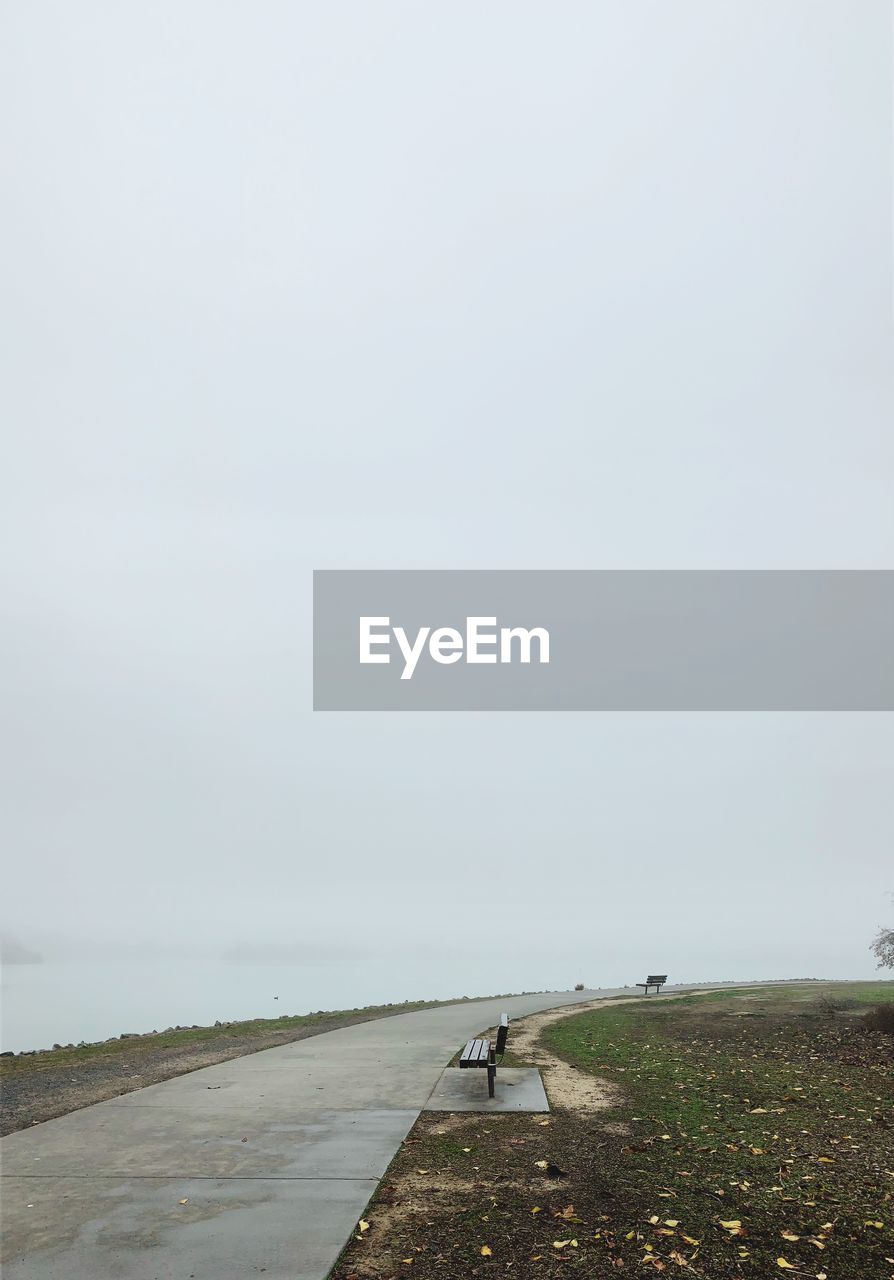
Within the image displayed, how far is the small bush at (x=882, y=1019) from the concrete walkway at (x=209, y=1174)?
7.95 m

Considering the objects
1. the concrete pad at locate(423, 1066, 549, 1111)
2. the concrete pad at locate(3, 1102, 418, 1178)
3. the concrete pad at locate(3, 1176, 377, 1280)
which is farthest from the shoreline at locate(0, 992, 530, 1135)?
the concrete pad at locate(423, 1066, 549, 1111)

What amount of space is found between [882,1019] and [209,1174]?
11.9 meters

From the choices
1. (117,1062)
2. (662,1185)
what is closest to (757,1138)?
(662,1185)

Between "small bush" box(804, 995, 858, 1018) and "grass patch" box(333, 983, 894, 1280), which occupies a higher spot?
"grass patch" box(333, 983, 894, 1280)

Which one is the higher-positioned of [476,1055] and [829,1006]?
[476,1055]

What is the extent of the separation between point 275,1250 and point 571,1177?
8.03ft

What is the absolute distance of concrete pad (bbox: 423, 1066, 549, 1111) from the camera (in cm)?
862

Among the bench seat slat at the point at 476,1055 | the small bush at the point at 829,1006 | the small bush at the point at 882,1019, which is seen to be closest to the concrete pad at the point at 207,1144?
the bench seat slat at the point at 476,1055

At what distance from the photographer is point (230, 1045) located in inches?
557

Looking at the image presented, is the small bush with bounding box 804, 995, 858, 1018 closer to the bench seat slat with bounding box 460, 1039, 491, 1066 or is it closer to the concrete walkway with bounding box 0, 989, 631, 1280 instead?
the bench seat slat with bounding box 460, 1039, 491, 1066

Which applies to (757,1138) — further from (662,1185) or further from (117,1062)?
(117,1062)

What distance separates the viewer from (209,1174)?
6.47 meters

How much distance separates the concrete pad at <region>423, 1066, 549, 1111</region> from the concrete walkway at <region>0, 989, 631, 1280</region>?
0.82 feet

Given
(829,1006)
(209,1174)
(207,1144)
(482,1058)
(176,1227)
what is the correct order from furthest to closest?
(829,1006), (482,1058), (207,1144), (209,1174), (176,1227)
